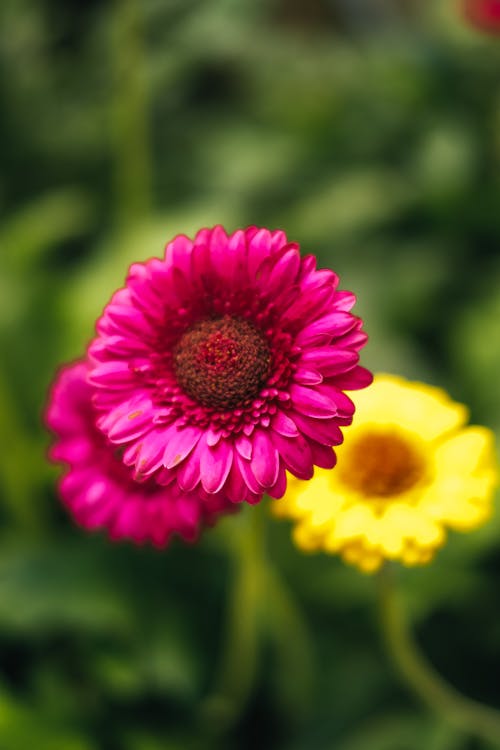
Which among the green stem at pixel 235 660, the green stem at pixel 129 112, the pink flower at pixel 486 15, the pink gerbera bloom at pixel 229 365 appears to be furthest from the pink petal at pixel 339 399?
the pink flower at pixel 486 15

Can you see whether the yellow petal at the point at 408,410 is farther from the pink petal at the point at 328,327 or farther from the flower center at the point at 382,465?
the pink petal at the point at 328,327

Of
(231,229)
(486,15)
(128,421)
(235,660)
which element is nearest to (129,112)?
(231,229)

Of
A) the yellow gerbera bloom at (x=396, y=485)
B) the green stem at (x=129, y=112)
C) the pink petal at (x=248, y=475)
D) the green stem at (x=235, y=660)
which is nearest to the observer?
the pink petal at (x=248, y=475)

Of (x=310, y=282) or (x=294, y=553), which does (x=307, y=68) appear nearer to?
(x=294, y=553)

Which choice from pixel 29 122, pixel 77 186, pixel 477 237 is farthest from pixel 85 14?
pixel 477 237

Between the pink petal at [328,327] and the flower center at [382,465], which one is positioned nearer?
the pink petal at [328,327]

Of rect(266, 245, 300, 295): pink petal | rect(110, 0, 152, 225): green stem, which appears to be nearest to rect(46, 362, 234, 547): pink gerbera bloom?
rect(266, 245, 300, 295): pink petal
